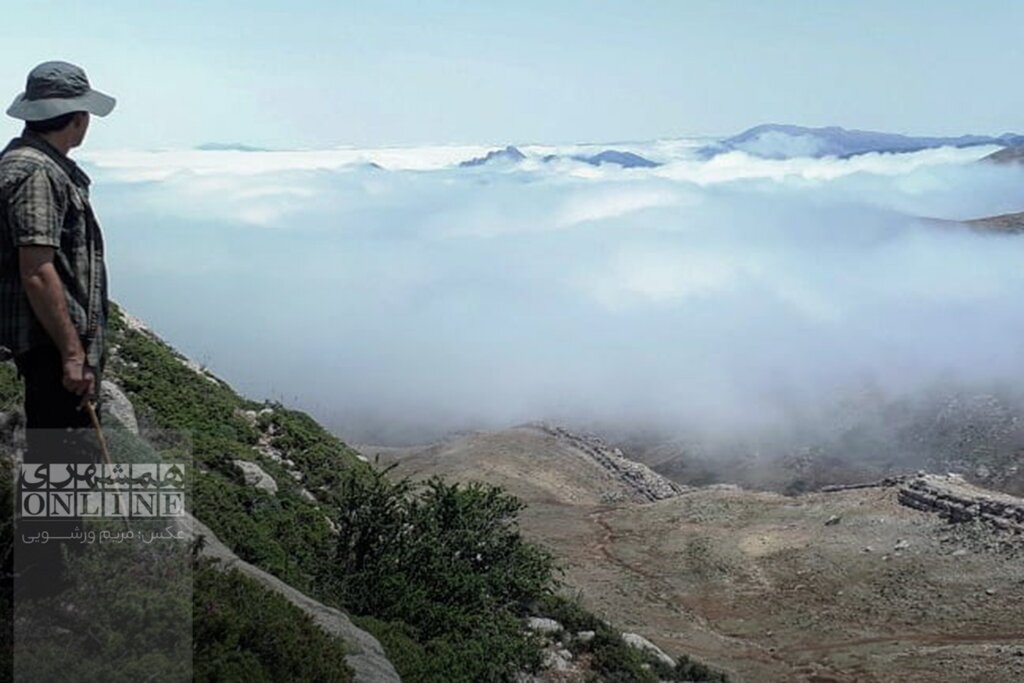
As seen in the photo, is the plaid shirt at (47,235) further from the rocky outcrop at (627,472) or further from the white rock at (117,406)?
the rocky outcrop at (627,472)

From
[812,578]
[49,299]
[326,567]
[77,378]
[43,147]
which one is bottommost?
[812,578]

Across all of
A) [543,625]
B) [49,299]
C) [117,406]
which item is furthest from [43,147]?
[543,625]

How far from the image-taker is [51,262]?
488 centimetres

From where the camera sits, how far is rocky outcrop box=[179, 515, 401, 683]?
7.01 meters

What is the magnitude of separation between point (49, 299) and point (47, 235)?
325 mm

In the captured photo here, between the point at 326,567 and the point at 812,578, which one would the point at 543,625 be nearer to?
the point at 326,567

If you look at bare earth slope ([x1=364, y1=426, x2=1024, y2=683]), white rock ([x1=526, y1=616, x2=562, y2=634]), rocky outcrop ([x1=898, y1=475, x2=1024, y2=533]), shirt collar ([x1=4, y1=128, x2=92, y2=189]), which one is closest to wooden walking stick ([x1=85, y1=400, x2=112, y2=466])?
shirt collar ([x1=4, y1=128, x2=92, y2=189])

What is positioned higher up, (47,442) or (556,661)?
(47,442)

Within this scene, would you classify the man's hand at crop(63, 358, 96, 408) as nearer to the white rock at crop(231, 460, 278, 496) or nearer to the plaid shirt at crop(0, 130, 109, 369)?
the plaid shirt at crop(0, 130, 109, 369)

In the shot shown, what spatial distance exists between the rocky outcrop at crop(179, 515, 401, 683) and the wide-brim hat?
3.09m

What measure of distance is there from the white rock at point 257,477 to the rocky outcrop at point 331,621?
17.0 ft

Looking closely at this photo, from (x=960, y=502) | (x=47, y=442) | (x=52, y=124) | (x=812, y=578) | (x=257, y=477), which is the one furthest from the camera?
(x=960, y=502)

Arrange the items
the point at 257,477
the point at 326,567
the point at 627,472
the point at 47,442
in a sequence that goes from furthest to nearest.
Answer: the point at 627,472, the point at 257,477, the point at 326,567, the point at 47,442

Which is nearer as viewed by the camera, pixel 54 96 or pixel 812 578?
pixel 54 96
